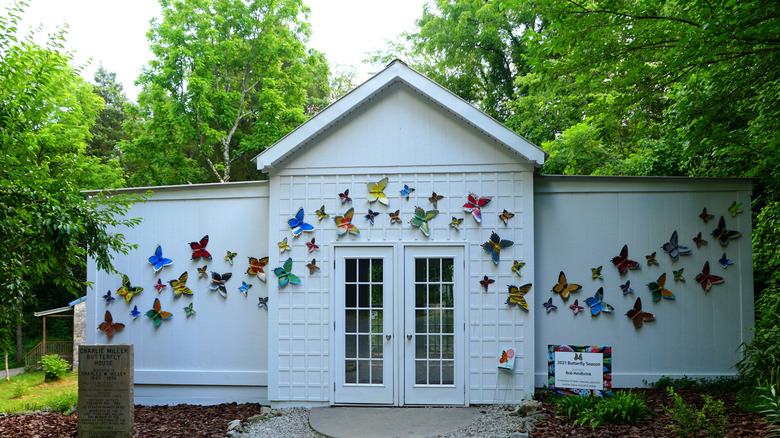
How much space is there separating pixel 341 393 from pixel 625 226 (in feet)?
14.5

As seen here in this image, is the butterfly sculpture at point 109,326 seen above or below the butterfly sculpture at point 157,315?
below

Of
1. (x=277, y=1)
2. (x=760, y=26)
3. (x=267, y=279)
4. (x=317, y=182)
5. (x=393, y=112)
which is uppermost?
(x=277, y=1)

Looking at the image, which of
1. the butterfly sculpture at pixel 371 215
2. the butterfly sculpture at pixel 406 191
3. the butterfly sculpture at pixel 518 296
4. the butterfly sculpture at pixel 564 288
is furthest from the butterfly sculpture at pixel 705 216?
the butterfly sculpture at pixel 371 215

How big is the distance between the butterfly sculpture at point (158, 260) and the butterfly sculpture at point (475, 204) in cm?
435

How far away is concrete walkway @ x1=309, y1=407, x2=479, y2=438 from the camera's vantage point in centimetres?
528

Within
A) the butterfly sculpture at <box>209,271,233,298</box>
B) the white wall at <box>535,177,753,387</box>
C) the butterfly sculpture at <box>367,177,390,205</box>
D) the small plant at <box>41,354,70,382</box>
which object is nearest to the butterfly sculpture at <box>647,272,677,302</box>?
the white wall at <box>535,177,753,387</box>

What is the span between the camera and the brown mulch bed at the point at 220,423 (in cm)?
472

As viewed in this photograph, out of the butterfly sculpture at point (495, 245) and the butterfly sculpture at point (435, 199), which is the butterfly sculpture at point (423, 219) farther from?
the butterfly sculpture at point (495, 245)

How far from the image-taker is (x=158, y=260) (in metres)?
6.93

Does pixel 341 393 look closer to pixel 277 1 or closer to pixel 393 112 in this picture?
pixel 393 112

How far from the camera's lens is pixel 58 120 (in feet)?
51.4

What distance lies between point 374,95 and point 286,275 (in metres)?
2.68

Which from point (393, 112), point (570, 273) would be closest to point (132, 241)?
point (393, 112)

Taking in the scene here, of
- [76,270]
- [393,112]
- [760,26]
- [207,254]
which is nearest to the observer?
[760,26]
